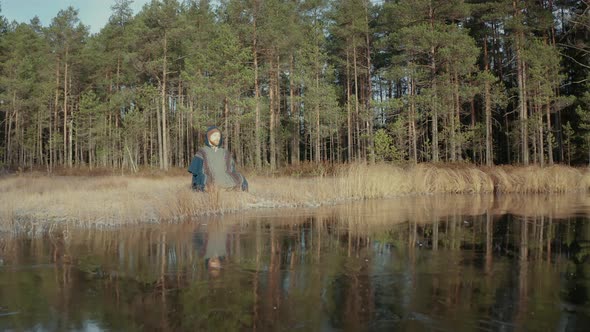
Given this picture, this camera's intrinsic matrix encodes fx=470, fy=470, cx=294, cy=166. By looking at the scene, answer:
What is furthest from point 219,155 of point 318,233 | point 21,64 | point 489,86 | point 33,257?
point 21,64

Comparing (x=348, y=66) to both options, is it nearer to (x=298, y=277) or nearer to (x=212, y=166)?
(x=212, y=166)

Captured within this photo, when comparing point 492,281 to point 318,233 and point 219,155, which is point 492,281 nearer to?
point 318,233

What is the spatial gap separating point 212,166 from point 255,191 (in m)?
3.38

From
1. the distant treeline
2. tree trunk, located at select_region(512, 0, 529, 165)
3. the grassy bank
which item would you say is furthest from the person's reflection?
tree trunk, located at select_region(512, 0, 529, 165)

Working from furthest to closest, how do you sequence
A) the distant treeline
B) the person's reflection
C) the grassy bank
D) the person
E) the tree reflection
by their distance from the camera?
the distant treeline < the person < the grassy bank < the person's reflection < the tree reflection

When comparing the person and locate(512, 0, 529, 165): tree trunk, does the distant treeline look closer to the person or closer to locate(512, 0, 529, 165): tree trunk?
locate(512, 0, 529, 165): tree trunk

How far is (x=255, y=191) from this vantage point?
1571 centimetres

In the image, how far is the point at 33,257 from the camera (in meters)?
6.81

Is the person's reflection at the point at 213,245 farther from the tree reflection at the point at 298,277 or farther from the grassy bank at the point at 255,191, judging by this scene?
the grassy bank at the point at 255,191

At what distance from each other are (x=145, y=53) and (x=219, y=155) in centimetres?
2493

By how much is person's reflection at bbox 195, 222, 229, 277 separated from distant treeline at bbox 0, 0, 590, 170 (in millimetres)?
16891

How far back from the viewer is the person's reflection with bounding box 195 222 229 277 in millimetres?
6289

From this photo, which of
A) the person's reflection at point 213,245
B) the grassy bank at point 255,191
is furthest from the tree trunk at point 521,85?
the person's reflection at point 213,245

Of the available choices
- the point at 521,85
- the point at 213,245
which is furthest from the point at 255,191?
the point at 521,85
